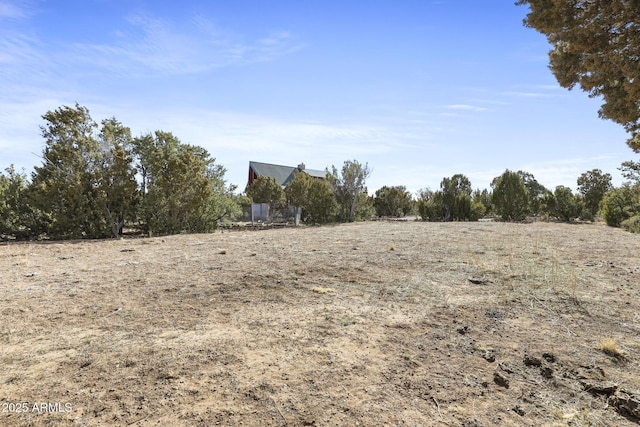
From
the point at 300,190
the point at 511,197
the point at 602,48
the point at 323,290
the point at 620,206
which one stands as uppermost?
the point at 602,48

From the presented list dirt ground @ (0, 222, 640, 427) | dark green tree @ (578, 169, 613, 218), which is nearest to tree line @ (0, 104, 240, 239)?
dirt ground @ (0, 222, 640, 427)

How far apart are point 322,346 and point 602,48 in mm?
4833

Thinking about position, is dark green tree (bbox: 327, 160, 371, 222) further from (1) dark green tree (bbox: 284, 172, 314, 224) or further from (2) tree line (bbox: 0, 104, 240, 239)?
(2) tree line (bbox: 0, 104, 240, 239)

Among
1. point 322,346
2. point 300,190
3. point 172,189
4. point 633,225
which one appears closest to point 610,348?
point 322,346

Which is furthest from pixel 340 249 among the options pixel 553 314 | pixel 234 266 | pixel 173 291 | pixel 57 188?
pixel 57 188

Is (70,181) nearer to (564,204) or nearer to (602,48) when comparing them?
(602,48)

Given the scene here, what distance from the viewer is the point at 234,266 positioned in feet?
19.4

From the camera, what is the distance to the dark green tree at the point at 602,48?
3496 millimetres

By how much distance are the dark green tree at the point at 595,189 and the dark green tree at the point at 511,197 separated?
23.3 ft

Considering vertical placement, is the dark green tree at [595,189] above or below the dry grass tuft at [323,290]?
above

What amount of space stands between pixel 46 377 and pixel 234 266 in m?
3.63

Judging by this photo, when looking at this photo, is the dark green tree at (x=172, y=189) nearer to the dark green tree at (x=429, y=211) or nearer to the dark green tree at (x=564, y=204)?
the dark green tree at (x=429, y=211)

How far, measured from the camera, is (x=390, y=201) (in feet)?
101

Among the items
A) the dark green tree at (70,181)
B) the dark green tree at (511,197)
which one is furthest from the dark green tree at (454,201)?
the dark green tree at (70,181)
